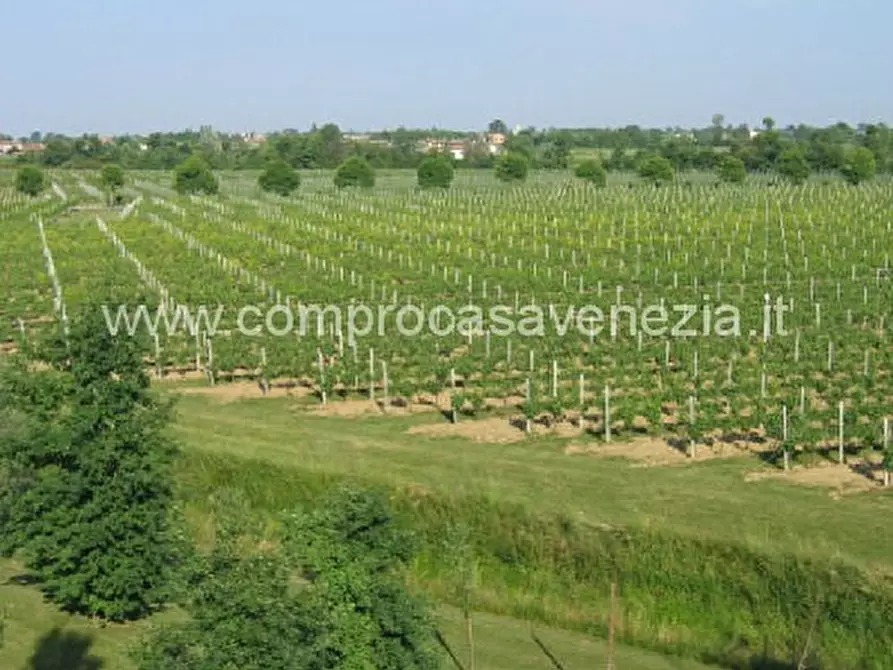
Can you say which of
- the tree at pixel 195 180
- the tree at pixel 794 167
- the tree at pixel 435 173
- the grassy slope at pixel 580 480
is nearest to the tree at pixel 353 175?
the tree at pixel 435 173

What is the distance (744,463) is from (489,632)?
656 cm

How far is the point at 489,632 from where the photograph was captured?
18.8 metres

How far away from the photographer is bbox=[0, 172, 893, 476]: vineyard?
1053 inches

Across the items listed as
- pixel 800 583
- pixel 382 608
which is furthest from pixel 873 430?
pixel 382 608

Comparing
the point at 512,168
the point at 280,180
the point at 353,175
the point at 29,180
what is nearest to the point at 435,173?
the point at 353,175

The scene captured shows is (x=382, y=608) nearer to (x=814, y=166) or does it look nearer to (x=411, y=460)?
(x=411, y=460)

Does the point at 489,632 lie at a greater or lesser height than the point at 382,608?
lesser

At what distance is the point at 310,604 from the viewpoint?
12.1 meters

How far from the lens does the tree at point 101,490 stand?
1830 centimetres

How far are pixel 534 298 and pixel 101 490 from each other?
75.0 feet

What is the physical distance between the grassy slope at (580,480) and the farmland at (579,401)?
0.21ft

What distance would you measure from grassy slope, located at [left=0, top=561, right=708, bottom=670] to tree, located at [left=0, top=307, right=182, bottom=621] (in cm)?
36

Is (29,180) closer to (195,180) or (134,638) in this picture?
(195,180)

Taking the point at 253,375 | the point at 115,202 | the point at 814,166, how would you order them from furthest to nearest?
the point at 814,166 < the point at 115,202 < the point at 253,375
